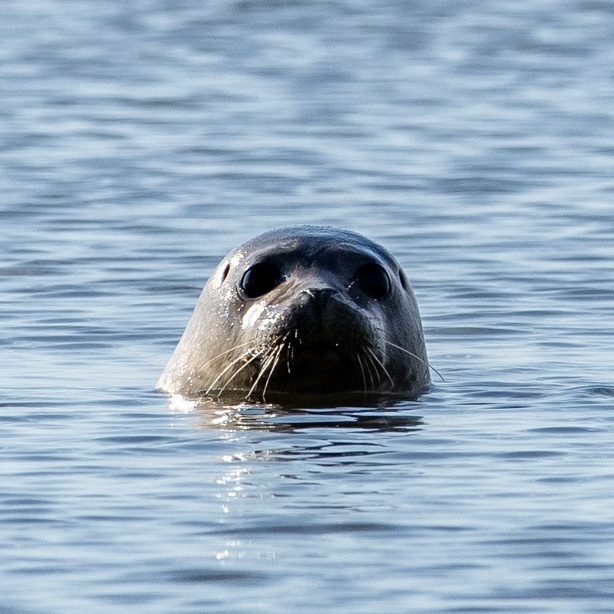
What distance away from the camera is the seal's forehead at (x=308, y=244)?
10.5m

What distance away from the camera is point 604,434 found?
31.3ft

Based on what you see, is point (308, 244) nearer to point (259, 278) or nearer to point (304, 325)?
point (259, 278)

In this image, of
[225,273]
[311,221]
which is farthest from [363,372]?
[311,221]

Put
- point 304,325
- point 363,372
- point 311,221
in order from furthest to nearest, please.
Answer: point 311,221, point 363,372, point 304,325

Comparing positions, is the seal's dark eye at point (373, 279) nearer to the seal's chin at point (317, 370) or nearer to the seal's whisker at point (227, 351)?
the seal's chin at point (317, 370)

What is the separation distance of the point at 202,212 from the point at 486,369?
6.42 m

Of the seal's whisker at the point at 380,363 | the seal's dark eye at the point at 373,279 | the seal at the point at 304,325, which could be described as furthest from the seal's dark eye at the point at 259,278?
the seal's whisker at the point at 380,363

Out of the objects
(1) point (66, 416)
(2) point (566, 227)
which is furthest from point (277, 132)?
(1) point (66, 416)

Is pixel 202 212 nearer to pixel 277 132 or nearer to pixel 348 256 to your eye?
pixel 277 132

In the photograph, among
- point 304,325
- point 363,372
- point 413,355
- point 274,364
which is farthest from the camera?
point 413,355

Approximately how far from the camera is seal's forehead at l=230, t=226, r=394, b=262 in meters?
10.5

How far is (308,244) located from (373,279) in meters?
0.36

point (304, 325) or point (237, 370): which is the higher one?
point (304, 325)

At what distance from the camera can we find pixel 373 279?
1045 cm
